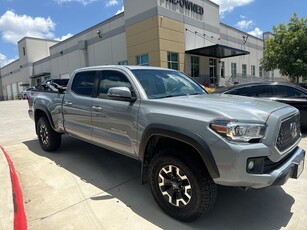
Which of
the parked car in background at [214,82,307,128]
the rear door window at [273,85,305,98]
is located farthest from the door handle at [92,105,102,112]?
the rear door window at [273,85,305,98]

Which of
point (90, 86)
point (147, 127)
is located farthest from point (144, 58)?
point (147, 127)

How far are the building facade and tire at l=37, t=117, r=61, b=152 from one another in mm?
16417

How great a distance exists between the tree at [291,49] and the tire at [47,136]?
2016cm

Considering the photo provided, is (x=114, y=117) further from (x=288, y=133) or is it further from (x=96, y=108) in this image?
(x=288, y=133)

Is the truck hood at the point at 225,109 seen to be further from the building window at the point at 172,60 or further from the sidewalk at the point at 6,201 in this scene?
the building window at the point at 172,60

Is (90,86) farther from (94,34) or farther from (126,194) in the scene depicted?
(94,34)

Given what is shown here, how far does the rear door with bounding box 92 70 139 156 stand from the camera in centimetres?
371

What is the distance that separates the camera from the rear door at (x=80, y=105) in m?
4.62

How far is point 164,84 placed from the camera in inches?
163

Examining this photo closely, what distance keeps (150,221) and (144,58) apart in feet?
69.0

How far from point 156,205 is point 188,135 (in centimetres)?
131

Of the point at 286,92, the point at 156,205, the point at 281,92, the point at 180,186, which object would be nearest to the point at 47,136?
the point at 156,205

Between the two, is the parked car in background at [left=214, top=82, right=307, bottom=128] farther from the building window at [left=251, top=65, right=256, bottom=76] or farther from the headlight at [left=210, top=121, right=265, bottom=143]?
the building window at [left=251, top=65, right=256, bottom=76]

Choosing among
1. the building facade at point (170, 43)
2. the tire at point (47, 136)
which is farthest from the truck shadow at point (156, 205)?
the building facade at point (170, 43)
